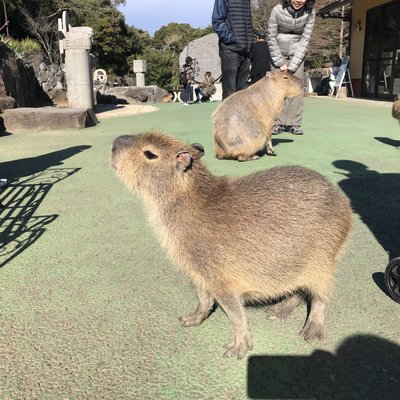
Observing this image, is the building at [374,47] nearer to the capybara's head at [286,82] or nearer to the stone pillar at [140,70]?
the stone pillar at [140,70]

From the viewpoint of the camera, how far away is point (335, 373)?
159cm

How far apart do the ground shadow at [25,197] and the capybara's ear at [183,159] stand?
57.5 inches

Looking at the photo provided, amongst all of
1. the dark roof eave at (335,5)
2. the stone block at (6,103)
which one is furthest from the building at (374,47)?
the stone block at (6,103)

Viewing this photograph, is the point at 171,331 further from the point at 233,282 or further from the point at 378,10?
the point at 378,10

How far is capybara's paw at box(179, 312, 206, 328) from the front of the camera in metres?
1.93

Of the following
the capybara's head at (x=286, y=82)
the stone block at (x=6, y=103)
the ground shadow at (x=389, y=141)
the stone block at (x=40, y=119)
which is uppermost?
the capybara's head at (x=286, y=82)

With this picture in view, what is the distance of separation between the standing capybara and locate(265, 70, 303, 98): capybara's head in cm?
331

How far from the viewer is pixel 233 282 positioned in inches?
68.5

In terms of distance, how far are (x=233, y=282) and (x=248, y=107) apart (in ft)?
11.3

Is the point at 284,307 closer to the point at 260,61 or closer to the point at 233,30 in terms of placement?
the point at 233,30

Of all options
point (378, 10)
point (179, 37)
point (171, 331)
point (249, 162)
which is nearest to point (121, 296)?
point (171, 331)

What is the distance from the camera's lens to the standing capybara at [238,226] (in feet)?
5.69

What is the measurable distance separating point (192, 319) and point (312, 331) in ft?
1.85

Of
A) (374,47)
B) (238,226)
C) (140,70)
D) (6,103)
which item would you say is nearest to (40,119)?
(6,103)
